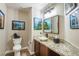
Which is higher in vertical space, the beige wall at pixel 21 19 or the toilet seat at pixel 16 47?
the beige wall at pixel 21 19

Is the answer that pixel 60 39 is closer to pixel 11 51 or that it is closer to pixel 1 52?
pixel 11 51

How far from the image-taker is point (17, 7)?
1577 millimetres

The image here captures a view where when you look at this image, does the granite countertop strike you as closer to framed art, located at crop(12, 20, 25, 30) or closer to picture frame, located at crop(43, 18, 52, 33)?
picture frame, located at crop(43, 18, 52, 33)

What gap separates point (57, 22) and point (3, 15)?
31.5 inches

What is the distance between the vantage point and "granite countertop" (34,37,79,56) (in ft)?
4.71

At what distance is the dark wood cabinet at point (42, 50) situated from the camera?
4.93 feet

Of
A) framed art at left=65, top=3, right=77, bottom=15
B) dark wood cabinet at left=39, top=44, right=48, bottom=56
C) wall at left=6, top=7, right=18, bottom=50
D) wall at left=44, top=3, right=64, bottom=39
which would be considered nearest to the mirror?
wall at left=44, top=3, right=64, bottom=39

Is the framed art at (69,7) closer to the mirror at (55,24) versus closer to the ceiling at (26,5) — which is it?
the mirror at (55,24)

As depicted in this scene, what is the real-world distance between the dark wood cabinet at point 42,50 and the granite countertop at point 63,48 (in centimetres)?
5

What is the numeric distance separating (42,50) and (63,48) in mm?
305

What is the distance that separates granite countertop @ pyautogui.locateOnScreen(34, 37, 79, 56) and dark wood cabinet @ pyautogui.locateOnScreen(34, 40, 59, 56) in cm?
5

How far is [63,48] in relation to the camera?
4.85 feet

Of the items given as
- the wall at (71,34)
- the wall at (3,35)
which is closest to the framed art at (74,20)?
the wall at (71,34)

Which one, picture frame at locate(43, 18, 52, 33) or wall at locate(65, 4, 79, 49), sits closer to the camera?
wall at locate(65, 4, 79, 49)
